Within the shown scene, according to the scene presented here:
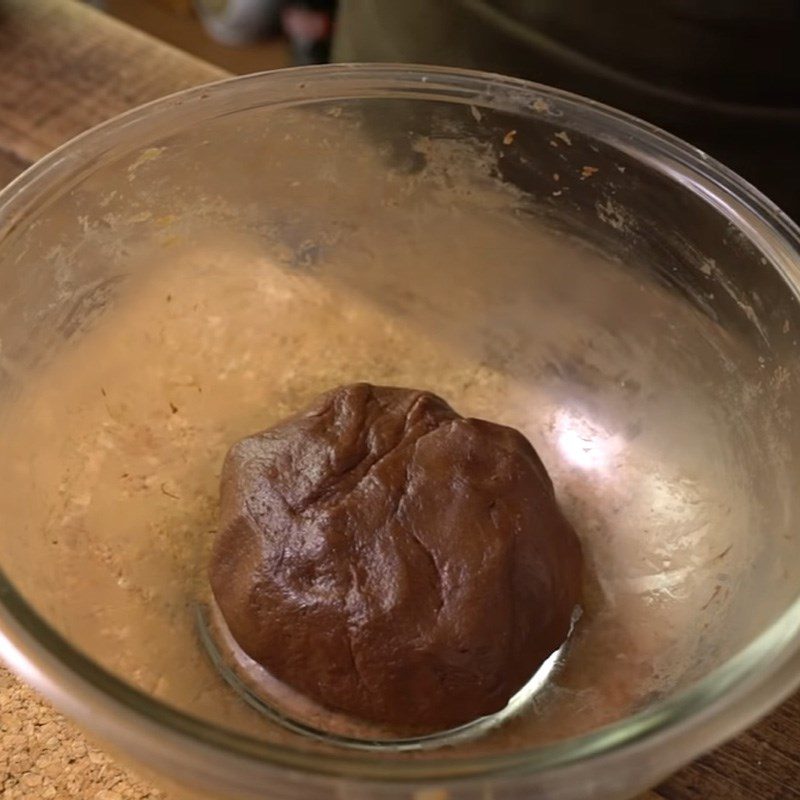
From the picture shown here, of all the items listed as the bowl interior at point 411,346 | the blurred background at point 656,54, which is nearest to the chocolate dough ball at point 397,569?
the bowl interior at point 411,346

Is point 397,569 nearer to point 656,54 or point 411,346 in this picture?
point 411,346

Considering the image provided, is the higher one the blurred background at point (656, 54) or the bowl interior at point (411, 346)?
the blurred background at point (656, 54)

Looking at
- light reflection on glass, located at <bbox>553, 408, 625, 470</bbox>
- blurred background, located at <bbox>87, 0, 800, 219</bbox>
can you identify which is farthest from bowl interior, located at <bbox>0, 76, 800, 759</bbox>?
blurred background, located at <bbox>87, 0, 800, 219</bbox>

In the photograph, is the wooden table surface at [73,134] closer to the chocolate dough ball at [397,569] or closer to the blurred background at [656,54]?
the chocolate dough ball at [397,569]

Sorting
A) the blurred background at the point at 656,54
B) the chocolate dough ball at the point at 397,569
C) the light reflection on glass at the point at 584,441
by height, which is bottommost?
the chocolate dough ball at the point at 397,569

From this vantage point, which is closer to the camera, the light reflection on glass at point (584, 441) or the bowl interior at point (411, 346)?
the bowl interior at point (411, 346)

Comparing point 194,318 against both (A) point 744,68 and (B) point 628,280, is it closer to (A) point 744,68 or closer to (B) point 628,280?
(B) point 628,280

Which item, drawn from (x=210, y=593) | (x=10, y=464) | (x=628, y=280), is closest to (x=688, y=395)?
(x=628, y=280)
